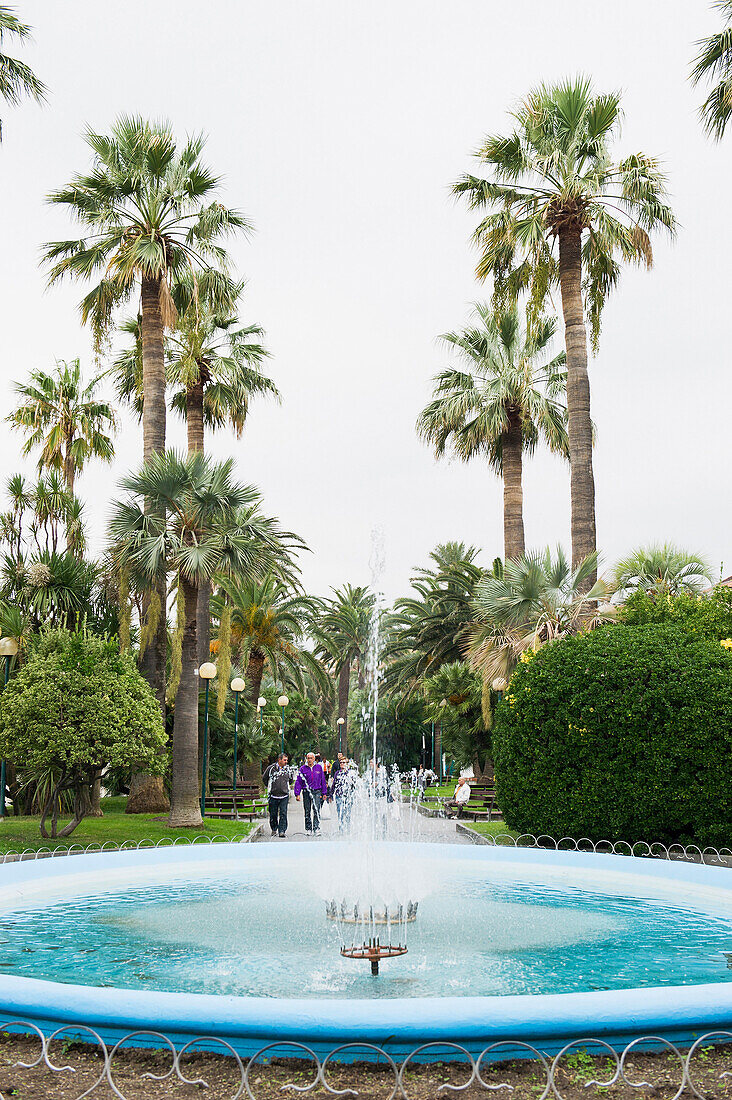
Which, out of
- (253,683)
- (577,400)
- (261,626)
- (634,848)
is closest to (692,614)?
(634,848)

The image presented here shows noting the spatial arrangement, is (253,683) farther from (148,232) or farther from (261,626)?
(148,232)

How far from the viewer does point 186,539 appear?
18719 mm

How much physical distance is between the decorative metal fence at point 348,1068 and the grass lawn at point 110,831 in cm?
1039

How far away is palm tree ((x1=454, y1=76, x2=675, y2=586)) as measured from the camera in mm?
19984

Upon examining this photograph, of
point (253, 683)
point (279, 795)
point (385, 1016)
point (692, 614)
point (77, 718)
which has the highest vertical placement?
point (692, 614)

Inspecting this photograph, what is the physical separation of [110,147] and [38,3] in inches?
224

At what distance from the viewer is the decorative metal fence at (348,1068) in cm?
458

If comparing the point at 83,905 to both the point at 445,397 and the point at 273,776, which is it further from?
the point at 445,397

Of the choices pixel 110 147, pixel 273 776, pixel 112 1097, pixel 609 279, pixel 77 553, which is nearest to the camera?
pixel 112 1097

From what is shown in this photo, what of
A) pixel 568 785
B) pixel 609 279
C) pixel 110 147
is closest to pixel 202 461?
pixel 110 147

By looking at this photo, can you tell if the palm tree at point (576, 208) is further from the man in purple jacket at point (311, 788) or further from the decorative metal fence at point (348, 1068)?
the decorative metal fence at point (348, 1068)

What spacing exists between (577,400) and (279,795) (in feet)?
34.4

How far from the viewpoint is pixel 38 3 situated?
14.5 meters

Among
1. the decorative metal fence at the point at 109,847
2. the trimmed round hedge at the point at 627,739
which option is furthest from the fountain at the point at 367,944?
the trimmed round hedge at the point at 627,739
